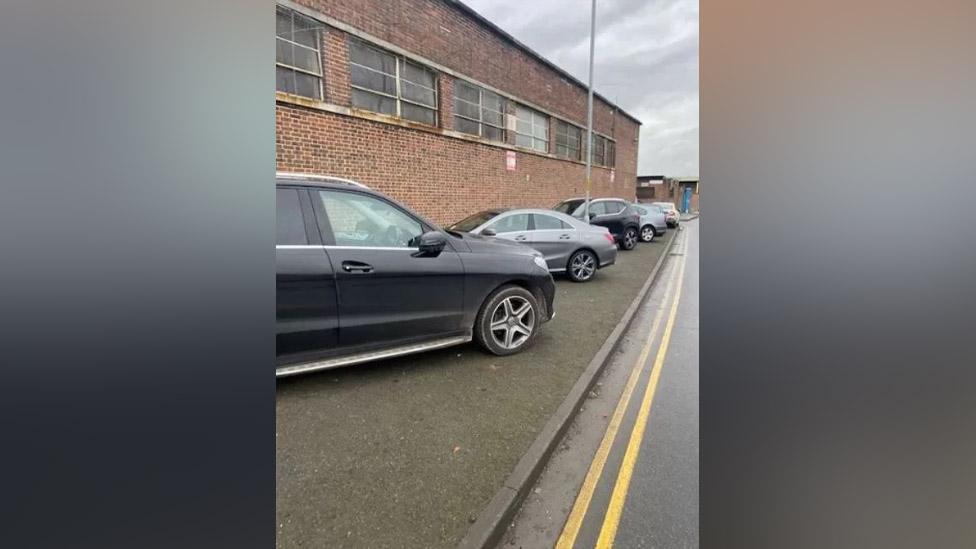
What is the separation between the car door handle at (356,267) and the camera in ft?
11.2

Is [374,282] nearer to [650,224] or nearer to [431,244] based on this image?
[431,244]

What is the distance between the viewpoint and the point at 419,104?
10.5m

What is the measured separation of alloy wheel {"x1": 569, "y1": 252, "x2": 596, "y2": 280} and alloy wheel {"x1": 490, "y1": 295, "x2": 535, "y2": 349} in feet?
13.1

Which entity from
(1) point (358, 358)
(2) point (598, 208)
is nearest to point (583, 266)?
(2) point (598, 208)

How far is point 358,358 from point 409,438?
1.01 metres

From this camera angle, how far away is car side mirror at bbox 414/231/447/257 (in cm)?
377

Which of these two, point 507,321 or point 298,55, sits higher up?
point 298,55

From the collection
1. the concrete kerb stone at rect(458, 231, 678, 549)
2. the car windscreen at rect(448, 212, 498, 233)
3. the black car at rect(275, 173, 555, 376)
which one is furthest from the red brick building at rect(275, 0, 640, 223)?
the concrete kerb stone at rect(458, 231, 678, 549)

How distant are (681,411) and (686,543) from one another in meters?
1.49

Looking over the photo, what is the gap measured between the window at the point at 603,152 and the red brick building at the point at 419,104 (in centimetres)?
648
